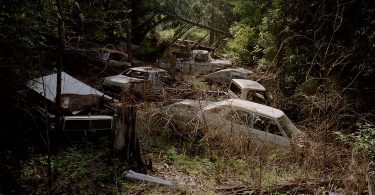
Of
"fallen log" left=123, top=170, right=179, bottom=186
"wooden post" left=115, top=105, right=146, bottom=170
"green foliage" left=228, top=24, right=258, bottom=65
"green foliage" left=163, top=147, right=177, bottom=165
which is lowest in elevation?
"green foliage" left=163, top=147, right=177, bottom=165

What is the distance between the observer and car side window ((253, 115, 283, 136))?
8305 millimetres

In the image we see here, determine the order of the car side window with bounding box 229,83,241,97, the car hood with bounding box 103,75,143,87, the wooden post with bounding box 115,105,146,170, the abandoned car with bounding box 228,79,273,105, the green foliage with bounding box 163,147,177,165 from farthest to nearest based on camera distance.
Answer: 1. the car hood with bounding box 103,75,143,87
2. the car side window with bounding box 229,83,241,97
3. the abandoned car with bounding box 228,79,273,105
4. the green foliage with bounding box 163,147,177,165
5. the wooden post with bounding box 115,105,146,170

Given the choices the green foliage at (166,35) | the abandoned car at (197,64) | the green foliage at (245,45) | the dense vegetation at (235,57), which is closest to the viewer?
the dense vegetation at (235,57)

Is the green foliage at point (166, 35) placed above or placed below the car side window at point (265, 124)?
above

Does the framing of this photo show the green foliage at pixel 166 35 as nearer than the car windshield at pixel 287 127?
No

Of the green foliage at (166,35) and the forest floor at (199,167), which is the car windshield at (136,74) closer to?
the forest floor at (199,167)

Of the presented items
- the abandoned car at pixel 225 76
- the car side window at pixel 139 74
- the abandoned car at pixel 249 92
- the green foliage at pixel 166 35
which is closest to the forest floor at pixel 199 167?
the abandoned car at pixel 249 92

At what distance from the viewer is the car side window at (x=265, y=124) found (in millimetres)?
8305

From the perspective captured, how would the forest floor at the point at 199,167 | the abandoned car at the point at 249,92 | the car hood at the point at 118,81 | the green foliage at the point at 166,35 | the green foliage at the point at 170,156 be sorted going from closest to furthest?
the forest floor at the point at 199,167 < the green foliage at the point at 170,156 < the abandoned car at the point at 249,92 < the car hood at the point at 118,81 < the green foliage at the point at 166,35

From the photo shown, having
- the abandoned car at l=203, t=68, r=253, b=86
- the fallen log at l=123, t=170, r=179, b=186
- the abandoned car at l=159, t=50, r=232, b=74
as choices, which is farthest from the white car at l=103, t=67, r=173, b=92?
the fallen log at l=123, t=170, r=179, b=186

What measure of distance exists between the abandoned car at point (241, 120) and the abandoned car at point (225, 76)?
567 centimetres

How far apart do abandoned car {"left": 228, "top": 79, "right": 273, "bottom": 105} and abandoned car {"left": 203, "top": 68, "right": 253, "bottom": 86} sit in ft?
9.04

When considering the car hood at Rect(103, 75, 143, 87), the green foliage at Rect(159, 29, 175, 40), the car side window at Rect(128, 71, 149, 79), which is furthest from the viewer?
the green foliage at Rect(159, 29, 175, 40)

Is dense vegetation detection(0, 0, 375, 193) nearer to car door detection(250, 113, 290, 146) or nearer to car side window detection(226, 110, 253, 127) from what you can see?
car door detection(250, 113, 290, 146)
